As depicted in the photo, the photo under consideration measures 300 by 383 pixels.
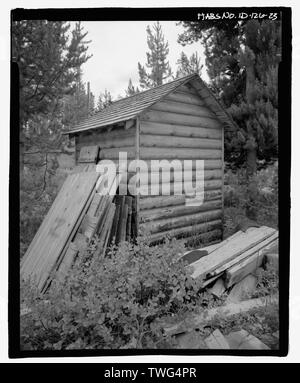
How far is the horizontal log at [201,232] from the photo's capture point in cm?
552

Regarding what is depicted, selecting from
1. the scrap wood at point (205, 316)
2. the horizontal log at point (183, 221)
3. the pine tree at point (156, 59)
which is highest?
the pine tree at point (156, 59)

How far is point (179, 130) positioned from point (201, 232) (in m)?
2.27

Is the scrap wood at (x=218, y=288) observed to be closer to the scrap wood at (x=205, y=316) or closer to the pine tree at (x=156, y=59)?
the scrap wood at (x=205, y=316)

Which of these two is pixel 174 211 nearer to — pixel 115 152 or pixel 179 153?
pixel 179 153

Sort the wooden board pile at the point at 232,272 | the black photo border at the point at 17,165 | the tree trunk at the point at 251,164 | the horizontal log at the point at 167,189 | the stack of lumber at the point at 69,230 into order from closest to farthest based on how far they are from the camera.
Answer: the black photo border at the point at 17,165
the wooden board pile at the point at 232,272
the stack of lumber at the point at 69,230
the tree trunk at the point at 251,164
the horizontal log at the point at 167,189

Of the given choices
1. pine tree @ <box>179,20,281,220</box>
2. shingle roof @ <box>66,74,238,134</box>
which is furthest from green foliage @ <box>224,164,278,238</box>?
shingle roof @ <box>66,74,238,134</box>

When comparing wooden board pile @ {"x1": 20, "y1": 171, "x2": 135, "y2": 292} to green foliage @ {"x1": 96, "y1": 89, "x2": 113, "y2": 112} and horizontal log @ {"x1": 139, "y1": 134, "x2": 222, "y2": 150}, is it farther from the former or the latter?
green foliage @ {"x1": 96, "y1": 89, "x2": 113, "y2": 112}

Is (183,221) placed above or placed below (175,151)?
below

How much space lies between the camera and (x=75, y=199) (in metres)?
5.02

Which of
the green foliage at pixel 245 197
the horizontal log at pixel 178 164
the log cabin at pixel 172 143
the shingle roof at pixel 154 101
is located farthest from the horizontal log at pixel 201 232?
the shingle roof at pixel 154 101

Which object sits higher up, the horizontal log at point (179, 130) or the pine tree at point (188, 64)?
the pine tree at point (188, 64)

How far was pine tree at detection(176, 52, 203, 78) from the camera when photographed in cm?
357

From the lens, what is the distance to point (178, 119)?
5.52 metres

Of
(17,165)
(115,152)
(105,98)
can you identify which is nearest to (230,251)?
(115,152)
